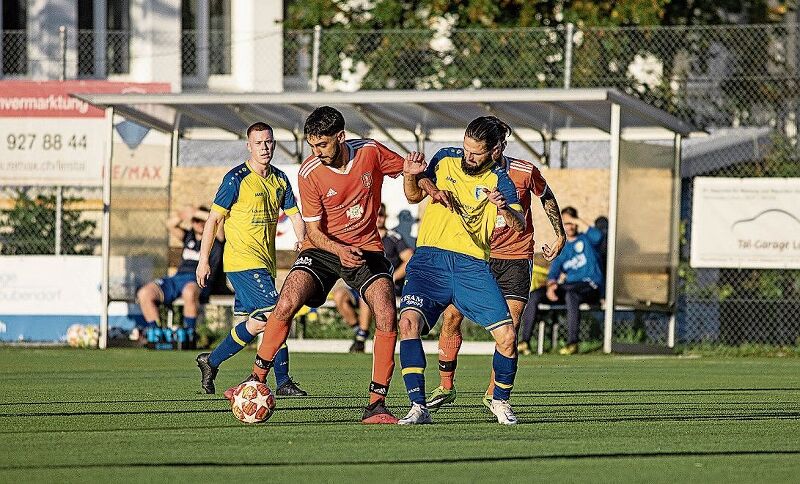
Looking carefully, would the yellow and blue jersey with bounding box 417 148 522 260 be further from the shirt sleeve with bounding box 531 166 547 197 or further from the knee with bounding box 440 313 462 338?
the knee with bounding box 440 313 462 338

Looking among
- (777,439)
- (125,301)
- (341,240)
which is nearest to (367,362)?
(125,301)

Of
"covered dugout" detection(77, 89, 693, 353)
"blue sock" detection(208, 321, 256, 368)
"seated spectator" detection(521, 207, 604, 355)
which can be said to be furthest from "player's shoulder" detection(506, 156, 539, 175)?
"seated spectator" detection(521, 207, 604, 355)

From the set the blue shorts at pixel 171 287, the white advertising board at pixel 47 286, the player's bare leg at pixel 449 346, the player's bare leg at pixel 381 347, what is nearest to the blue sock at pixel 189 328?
the blue shorts at pixel 171 287

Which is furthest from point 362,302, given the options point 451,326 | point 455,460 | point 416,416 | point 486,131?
point 455,460

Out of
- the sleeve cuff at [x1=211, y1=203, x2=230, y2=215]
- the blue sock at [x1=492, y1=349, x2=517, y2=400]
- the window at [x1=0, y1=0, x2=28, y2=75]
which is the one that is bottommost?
the blue sock at [x1=492, y1=349, x2=517, y2=400]

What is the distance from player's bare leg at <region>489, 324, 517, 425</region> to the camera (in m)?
10.1

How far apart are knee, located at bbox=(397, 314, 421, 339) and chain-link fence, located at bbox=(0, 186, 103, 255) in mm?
12406

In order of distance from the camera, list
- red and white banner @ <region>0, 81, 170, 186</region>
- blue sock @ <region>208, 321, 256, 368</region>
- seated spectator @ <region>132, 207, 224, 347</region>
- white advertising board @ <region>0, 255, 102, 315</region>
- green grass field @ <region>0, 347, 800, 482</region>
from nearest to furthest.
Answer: green grass field @ <region>0, 347, 800, 482</region>
blue sock @ <region>208, 321, 256, 368</region>
seated spectator @ <region>132, 207, 224, 347</region>
white advertising board @ <region>0, 255, 102, 315</region>
red and white banner @ <region>0, 81, 170, 186</region>

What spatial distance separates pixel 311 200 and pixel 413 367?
1311 mm

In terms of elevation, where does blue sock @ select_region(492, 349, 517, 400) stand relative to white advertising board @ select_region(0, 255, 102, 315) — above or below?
above

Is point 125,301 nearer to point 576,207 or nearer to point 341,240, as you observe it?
point 576,207

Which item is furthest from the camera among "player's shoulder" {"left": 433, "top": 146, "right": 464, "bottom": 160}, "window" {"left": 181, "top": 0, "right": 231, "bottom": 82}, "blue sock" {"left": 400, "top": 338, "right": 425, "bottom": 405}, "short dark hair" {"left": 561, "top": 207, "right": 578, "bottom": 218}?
"window" {"left": 181, "top": 0, "right": 231, "bottom": 82}

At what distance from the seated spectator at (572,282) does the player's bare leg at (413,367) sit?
939cm

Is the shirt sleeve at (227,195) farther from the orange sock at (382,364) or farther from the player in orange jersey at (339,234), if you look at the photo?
the orange sock at (382,364)
